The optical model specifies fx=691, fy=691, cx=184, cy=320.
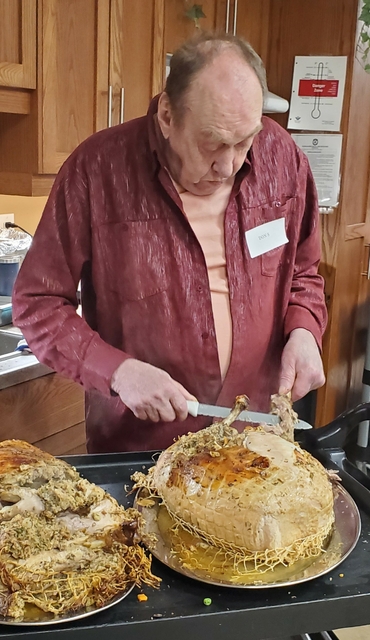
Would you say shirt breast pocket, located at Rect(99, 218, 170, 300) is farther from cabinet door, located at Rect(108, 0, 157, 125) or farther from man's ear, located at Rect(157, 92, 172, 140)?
cabinet door, located at Rect(108, 0, 157, 125)

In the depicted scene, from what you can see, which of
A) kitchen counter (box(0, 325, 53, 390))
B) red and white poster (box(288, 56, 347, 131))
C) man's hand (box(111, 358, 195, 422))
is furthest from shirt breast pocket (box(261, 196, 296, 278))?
red and white poster (box(288, 56, 347, 131))

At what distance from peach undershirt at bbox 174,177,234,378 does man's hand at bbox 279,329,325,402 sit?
15 centimetres

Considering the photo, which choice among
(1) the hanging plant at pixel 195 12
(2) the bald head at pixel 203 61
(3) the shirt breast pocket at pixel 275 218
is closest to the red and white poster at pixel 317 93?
(1) the hanging plant at pixel 195 12

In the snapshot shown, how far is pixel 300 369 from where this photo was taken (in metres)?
1.32

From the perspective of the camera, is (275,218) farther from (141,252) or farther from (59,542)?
(59,542)

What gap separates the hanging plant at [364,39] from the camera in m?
2.45

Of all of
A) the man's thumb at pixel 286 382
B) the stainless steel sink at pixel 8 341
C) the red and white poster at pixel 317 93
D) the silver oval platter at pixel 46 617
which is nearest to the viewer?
the silver oval platter at pixel 46 617

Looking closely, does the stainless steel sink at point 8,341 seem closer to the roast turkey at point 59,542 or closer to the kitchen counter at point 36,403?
the kitchen counter at point 36,403

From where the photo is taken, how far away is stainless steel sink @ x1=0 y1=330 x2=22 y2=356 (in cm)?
214

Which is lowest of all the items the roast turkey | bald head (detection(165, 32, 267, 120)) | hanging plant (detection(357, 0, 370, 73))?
the roast turkey

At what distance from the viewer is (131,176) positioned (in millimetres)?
1415

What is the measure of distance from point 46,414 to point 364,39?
1764 mm

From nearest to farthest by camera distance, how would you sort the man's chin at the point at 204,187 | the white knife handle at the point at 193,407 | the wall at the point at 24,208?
the white knife handle at the point at 193,407, the man's chin at the point at 204,187, the wall at the point at 24,208

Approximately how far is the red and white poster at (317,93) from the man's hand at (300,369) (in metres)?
1.63
